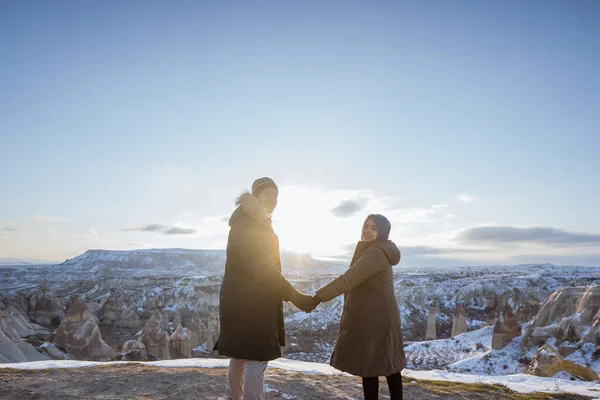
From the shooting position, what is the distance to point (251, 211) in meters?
3.83

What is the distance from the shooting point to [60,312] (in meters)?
58.0

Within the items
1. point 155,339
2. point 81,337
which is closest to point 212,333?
point 155,339

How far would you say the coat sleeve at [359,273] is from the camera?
13.1 ft

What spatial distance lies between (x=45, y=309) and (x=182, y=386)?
63597 millimetres

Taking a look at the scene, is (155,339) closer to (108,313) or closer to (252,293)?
(252,293)

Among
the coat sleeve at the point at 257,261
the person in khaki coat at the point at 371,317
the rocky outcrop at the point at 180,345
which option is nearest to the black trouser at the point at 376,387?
the person in khaki coat at the point at 371,317

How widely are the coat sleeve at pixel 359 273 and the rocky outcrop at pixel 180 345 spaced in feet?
114

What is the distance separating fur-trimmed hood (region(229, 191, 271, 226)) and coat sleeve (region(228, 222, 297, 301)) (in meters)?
0.16

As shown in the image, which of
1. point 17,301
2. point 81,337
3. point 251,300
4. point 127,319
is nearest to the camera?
point 251,300

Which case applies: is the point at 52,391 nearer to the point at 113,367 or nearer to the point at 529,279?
the point at 113,367

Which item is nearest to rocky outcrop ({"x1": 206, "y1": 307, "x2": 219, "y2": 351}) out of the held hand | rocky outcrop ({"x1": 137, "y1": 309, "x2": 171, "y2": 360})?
rocky outcrop ({"x1": 137, "y1": 309, "x2": 171, "y2": 360})

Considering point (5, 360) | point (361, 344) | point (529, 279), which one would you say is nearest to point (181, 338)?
point (5, 360)

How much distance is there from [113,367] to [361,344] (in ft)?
17.9

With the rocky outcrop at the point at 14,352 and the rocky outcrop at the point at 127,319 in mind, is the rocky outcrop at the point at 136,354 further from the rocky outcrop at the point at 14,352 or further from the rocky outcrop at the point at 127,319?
the rocky outcrop at the point at 127,319
